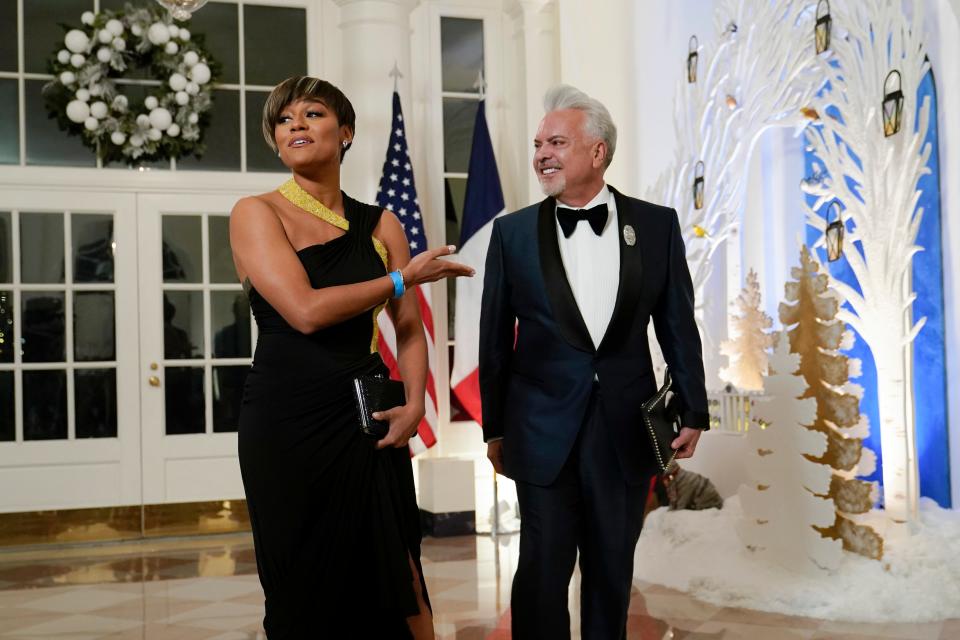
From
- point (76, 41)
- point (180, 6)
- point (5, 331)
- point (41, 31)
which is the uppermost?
point (41, 31)

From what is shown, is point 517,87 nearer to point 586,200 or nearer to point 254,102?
point 254,102

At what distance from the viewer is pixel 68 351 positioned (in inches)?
254

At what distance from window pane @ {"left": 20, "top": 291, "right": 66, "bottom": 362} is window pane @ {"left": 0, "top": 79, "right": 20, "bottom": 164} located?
85 centimetres

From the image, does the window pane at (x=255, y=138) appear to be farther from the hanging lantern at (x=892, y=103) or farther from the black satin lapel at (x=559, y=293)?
the black satin lapel at (x=559, y=293)

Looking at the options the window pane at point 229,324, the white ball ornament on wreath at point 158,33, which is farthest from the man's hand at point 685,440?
the white ball ornament on wreath at point 158,33

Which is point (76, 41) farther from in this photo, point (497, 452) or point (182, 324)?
point (497, 452)

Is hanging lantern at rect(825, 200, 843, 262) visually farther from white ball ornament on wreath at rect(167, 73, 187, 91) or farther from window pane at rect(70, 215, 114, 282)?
window pane at rect(70, 215, 114, 282)

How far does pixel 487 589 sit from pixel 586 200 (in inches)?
101

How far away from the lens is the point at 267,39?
22.6 feet

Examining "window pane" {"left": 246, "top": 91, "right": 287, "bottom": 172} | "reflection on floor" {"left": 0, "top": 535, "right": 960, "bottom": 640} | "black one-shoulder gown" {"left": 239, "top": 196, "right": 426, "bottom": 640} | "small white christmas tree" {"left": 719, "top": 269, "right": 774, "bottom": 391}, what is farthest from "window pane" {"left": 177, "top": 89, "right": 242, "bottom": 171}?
"black one-shoulder gown" {"left": 239, "top": 196, "right": 426, "bottom": 640}

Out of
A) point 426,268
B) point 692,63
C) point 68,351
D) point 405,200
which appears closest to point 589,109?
point 426,268

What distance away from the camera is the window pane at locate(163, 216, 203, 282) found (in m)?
6.66

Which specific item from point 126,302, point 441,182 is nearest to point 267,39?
point 441,182

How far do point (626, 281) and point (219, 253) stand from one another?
Answer: 15.1ft
